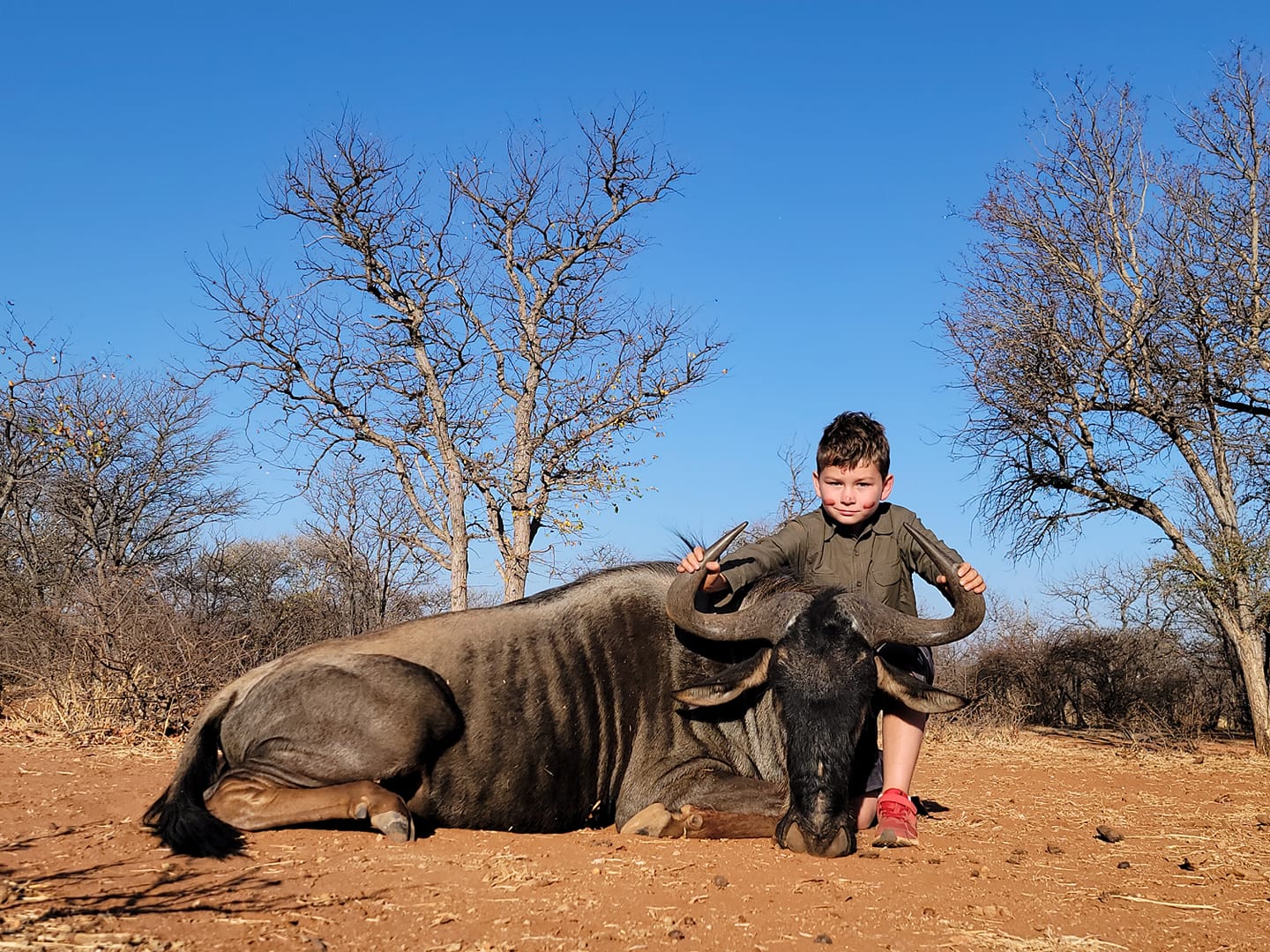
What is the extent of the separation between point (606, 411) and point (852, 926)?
54.6ft

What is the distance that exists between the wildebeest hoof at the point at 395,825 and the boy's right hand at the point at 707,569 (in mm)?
1909

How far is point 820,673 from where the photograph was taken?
539cm

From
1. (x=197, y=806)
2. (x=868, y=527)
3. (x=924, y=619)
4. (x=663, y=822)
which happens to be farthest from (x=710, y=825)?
(x=197, y=806)

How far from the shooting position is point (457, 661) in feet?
19.1

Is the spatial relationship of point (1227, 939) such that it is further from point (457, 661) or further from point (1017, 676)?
point (1017, 676)

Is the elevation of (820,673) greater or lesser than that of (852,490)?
lesser

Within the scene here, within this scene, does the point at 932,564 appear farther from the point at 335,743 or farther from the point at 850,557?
the point at 335,743

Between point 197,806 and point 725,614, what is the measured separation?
2.80m

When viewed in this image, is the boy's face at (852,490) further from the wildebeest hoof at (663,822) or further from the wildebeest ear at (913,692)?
the wildebeest hoof at (663,822)

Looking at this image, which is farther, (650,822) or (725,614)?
(725,614)

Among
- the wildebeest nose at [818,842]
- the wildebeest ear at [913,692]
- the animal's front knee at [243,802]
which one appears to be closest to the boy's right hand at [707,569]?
the wildebeest ear at [913,692]

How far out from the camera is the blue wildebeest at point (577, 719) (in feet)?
17.2

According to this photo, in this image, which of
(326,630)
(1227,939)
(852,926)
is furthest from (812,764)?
(326,630)

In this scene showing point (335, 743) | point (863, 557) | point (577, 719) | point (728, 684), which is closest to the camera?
point (335, 743)
